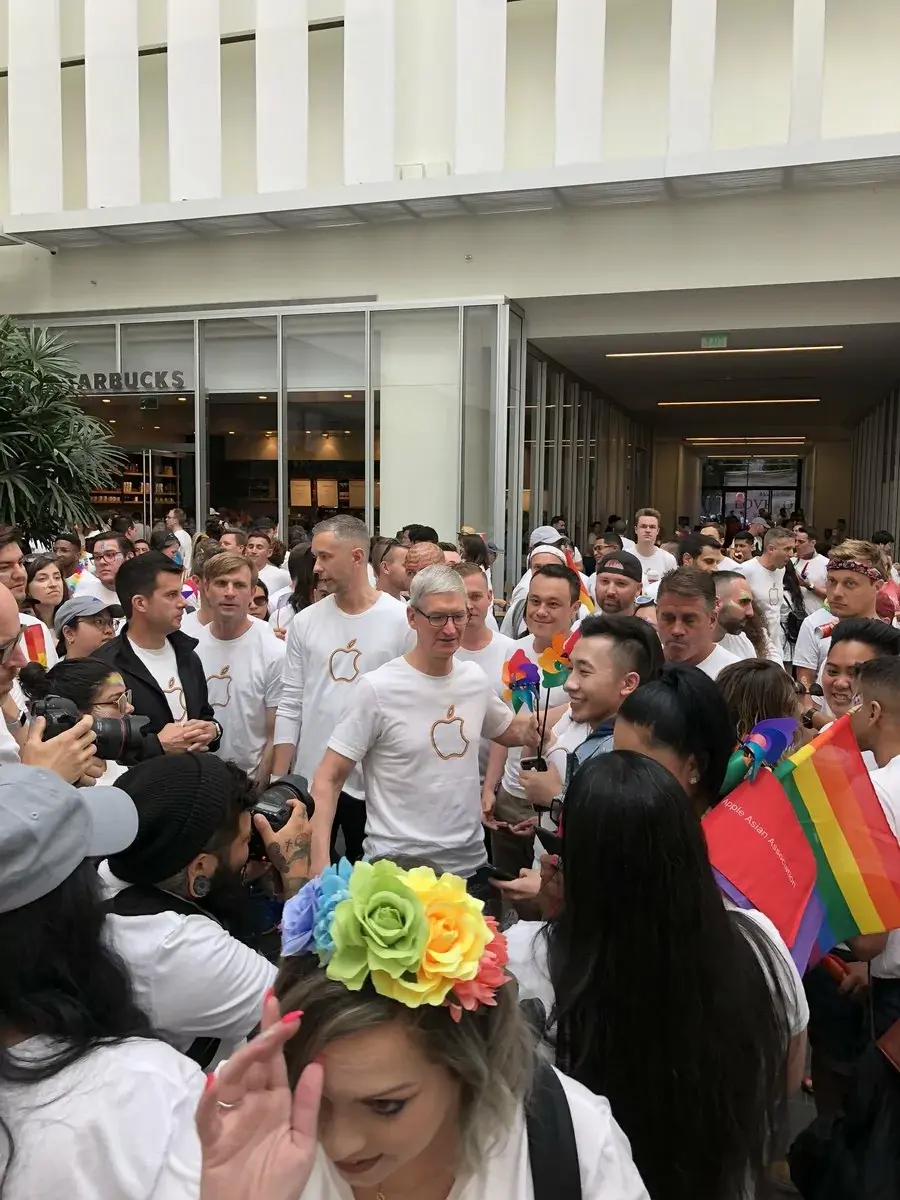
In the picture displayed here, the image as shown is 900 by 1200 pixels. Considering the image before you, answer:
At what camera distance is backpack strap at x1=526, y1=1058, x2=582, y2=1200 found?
1127 mm

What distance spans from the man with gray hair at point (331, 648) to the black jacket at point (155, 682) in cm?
37

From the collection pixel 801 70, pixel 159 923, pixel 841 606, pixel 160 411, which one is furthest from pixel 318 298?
pixel 159 923

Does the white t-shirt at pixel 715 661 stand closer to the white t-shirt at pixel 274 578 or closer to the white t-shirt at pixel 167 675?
the white t-shirt at pixel 167 675

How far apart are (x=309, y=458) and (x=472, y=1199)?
40.7 feet

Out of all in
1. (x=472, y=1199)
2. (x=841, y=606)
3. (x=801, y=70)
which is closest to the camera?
(x=472, y=1199)

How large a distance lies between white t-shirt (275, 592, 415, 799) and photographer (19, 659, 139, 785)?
948 millimetres

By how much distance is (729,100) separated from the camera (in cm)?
1052

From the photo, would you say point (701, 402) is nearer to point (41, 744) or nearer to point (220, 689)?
point (220, 689)

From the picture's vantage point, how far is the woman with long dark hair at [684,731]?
214 cm

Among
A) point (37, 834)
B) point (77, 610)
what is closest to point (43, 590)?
point (77, 610)

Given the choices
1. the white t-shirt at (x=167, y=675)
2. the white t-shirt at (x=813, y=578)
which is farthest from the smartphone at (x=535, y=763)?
the white t-shirt at (x=813, y=578)

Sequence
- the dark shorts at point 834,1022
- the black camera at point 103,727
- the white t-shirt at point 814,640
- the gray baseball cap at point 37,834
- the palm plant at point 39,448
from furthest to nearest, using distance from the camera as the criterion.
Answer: the palm plant at point 39,448 → the white t-shirt at point 814,640 → the black camera at point 103,727 → the dark shorts at point 834,1022 → the gray baseball cap at point 37,834

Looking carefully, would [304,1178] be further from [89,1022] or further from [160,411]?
[160,411]

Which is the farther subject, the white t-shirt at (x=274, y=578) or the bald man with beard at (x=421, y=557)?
the white t-shirt at (x=274, y=578)
